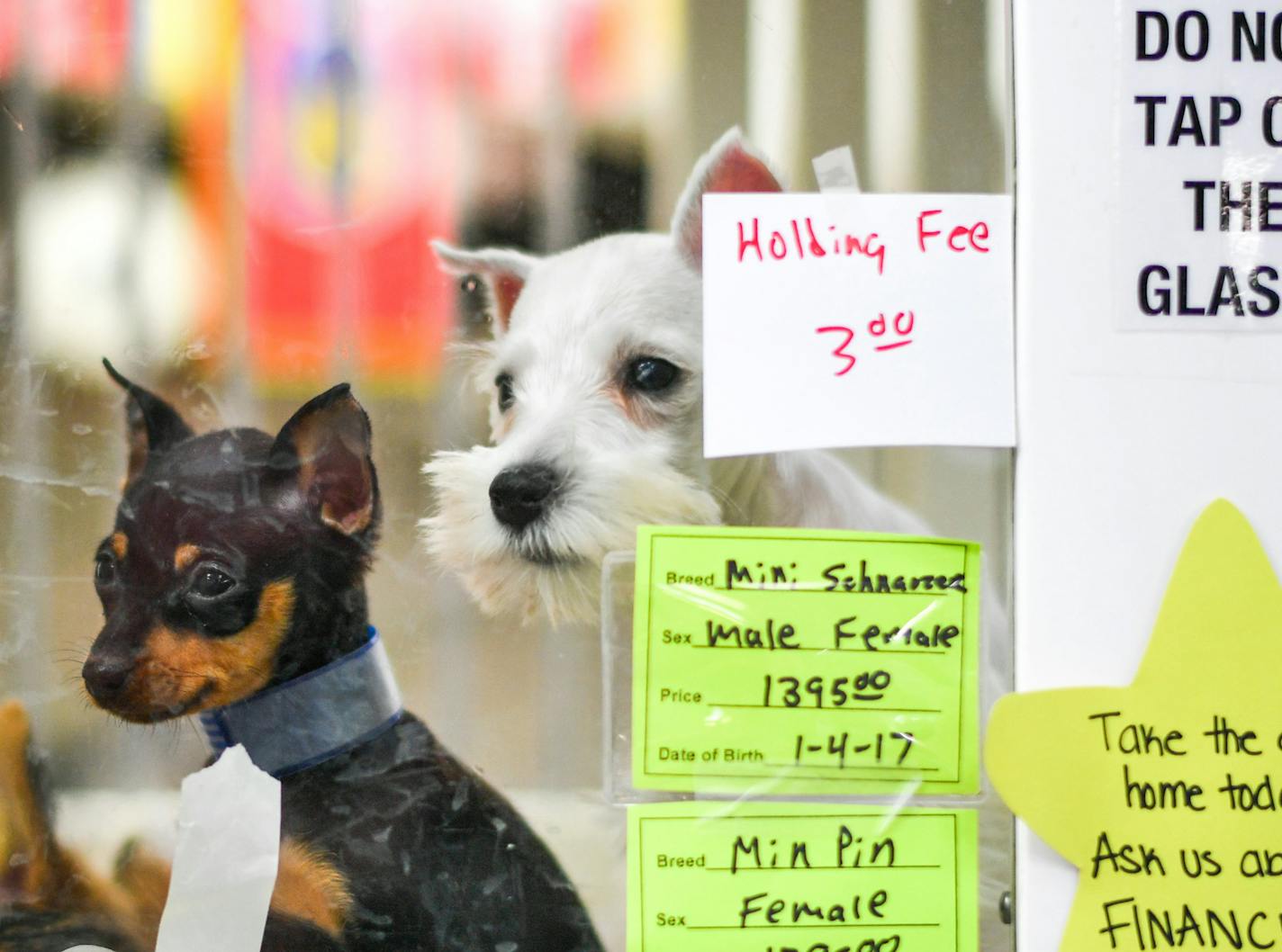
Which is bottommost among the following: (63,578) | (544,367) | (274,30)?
(63,578)

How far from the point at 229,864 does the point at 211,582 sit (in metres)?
0.16

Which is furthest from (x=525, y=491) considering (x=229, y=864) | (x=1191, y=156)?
(x=1191, y=156)

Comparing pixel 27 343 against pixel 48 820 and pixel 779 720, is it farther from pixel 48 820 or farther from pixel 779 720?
pixel 779 720

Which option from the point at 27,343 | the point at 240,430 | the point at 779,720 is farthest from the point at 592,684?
the point at 27,343

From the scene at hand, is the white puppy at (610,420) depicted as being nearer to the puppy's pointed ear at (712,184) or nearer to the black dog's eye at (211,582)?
the puppy's pointed ear at (712,184)

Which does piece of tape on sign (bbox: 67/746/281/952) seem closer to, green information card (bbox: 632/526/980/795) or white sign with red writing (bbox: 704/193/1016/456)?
green information card (bbox: 632/526/980/795)

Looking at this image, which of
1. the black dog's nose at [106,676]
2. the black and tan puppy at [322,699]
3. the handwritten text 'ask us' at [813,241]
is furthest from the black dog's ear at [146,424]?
the handwritten text 'ask us' at [813,241]

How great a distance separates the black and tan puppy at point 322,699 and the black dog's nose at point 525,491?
0.08 metres

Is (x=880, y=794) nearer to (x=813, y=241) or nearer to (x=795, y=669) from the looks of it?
(x=795, y=669)

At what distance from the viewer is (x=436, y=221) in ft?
1.75

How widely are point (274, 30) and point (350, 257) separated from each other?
136 millimetres

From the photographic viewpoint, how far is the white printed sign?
0.52 meters

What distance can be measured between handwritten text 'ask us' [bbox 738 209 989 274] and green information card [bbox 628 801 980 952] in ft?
1.01

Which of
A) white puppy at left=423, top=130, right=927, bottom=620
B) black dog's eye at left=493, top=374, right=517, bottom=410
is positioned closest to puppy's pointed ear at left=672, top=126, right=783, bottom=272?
white puppy at left=423, top=130, right=927, bottom=620
